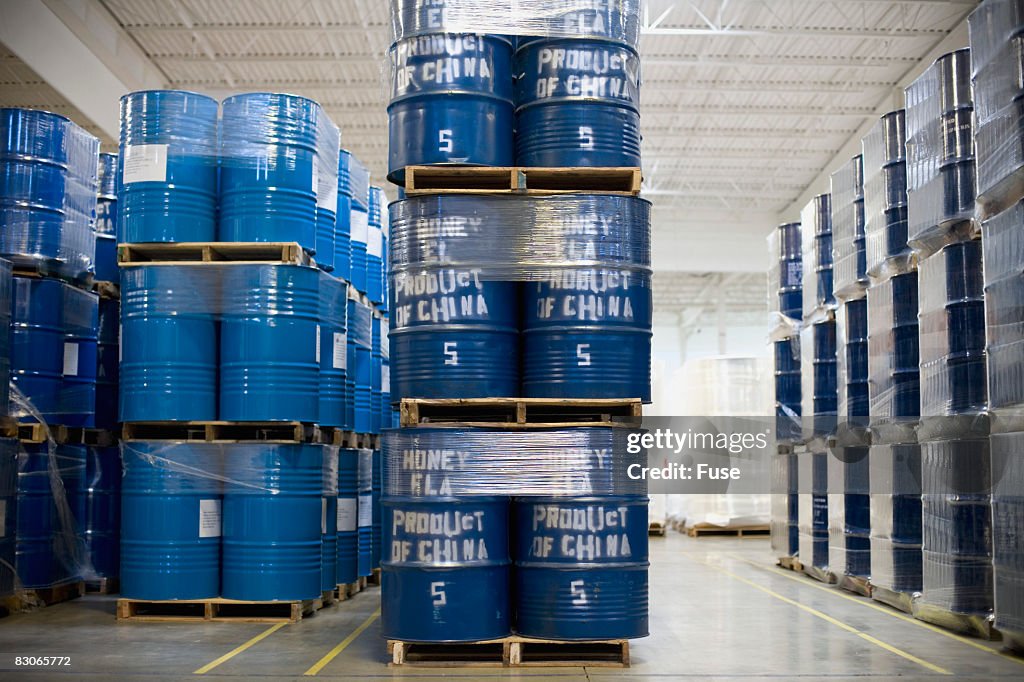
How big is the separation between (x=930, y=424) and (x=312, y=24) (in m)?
10.8

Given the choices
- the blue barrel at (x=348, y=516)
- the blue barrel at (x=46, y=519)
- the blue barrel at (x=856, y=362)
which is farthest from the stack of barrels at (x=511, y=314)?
the blue barrel at (x=856, y=362)

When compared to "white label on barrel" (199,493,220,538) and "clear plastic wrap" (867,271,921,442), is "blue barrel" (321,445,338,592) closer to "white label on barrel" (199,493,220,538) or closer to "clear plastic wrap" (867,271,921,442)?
"white label on barrel" (199,493,220,538)

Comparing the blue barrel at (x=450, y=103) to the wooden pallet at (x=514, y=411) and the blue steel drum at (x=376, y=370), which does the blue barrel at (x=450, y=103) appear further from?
the blue steel drum at (x=376, y=370)

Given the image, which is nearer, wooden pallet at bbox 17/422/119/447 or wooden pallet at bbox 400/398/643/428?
wooden pallet at bbox 400/398/643/428

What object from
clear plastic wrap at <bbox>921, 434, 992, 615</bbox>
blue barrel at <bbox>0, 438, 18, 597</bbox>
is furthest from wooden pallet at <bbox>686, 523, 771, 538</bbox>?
blue barrel at <bbox>0, 438, 18, 597</bbox>

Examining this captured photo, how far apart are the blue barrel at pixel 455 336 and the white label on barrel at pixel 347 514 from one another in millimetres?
2577

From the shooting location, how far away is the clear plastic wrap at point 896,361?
7.69m

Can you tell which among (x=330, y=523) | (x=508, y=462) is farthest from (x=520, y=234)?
(x=330, y=523)

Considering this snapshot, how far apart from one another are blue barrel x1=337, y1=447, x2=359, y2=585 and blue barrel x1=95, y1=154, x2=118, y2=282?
2.42 meters

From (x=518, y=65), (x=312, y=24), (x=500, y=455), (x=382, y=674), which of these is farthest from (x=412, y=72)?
(x=312, y=24)

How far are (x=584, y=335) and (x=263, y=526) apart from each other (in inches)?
101

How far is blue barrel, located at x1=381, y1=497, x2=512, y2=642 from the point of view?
546cm

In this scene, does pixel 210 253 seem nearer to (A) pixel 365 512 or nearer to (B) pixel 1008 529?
(A) pixel 365 512

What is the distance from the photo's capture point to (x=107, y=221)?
896cm
